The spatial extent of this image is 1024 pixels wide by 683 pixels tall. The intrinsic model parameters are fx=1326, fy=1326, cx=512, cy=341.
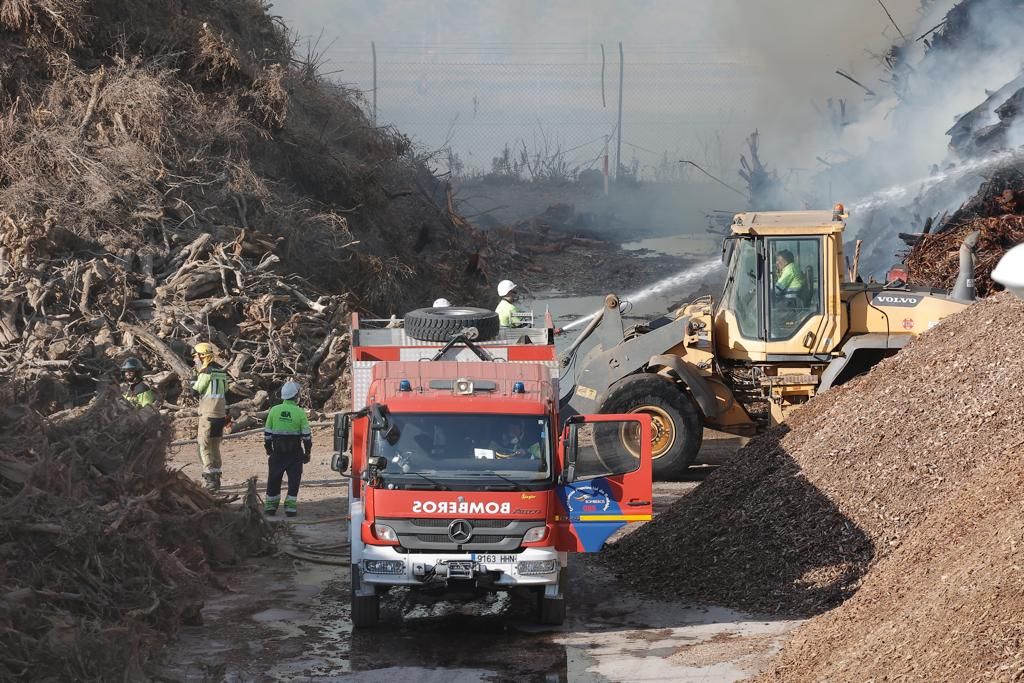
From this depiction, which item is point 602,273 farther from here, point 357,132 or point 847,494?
point 847,494

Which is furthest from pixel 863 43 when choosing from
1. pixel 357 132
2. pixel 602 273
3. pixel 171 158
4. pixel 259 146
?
pixel 171 158

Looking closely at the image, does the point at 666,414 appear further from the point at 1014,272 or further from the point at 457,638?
the point at 1014,272

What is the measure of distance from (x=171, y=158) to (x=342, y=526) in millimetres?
10626

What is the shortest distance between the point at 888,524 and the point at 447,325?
4424 mm

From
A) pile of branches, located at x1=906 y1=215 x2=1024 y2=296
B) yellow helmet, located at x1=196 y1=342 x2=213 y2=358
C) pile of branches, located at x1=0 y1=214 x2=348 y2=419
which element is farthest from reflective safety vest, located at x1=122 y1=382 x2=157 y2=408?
pile of branches, located at x1=906 y1=215 x2=1024 y2=296

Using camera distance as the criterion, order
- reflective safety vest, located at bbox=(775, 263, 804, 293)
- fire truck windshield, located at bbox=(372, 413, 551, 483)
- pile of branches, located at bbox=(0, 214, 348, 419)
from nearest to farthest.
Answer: fire truck windshield, located at bbox=(372, 413, 551, 483) < reflective safety vest, located at bbox=(775, 263, 804, 293) < pile of branches, located at bbox=(0, 214, 348, 419)

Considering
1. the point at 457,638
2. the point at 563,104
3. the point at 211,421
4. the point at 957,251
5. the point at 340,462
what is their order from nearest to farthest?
the point at 457,638
the point at 340,462
the point at 211,421
the point at 957,251
the point at 563,104

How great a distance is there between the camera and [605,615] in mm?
11195

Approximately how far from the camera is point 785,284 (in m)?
15.7

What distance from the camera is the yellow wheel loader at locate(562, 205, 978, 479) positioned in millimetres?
15562

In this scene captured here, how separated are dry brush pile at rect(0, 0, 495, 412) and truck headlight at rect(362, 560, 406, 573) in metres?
10.0

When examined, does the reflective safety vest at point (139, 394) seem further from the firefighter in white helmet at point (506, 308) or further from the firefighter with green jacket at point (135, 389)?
the firefighter in white helmet at point (506, 308)

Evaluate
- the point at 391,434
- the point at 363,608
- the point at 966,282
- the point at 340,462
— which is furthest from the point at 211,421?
the point at 966,282

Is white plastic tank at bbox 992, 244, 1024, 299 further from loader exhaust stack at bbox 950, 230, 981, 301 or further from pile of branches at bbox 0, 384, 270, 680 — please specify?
loader exhaust stack at bbox 950, 230, 981, 301
